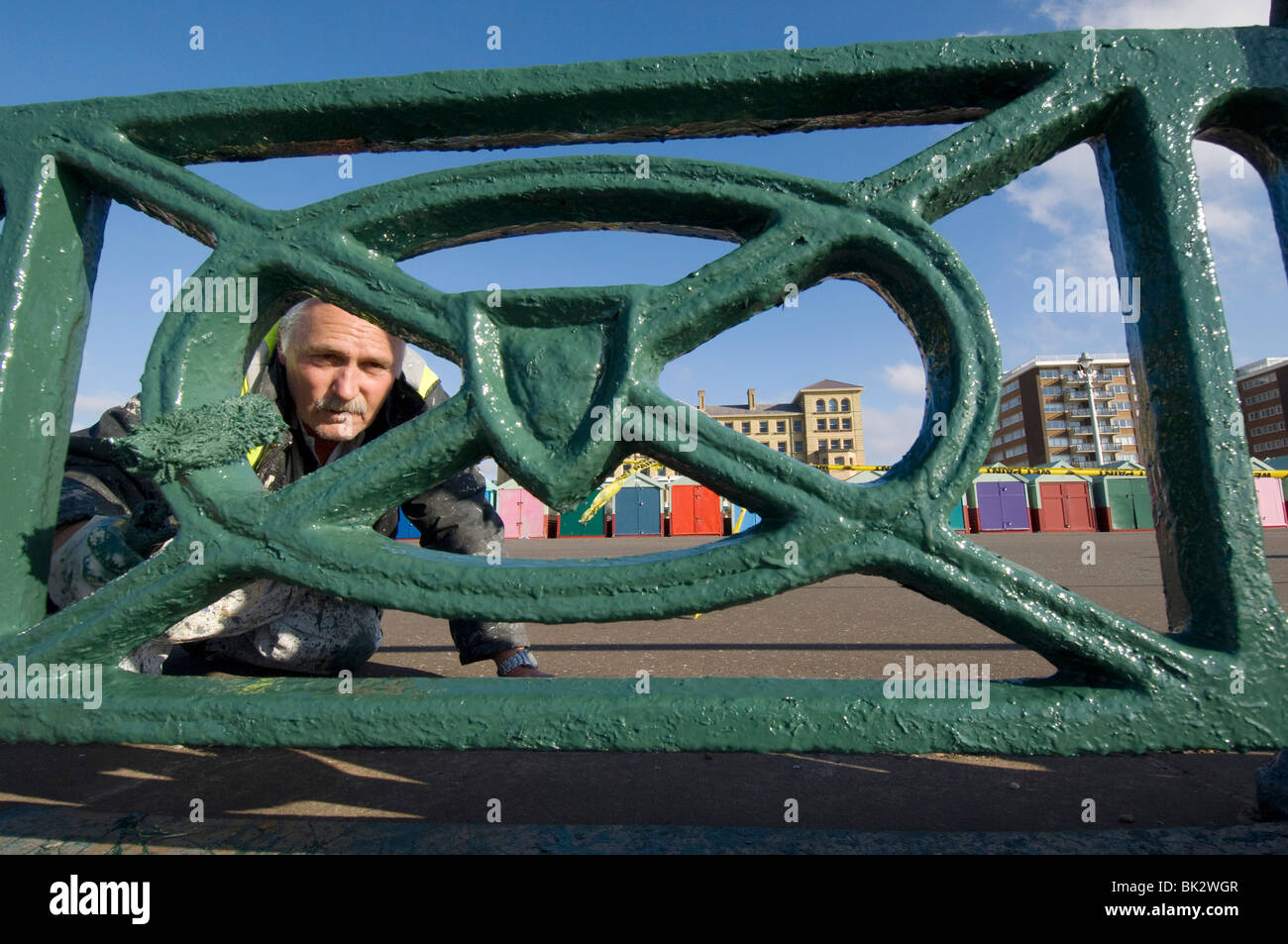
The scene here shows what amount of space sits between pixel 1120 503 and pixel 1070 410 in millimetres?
61915

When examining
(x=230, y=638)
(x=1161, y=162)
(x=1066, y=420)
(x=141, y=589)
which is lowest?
(x=230, y=638)

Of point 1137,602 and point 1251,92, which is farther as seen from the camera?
point 1137,602

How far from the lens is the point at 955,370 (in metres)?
0.94

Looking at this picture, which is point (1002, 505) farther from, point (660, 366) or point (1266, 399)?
point (1266, 399)

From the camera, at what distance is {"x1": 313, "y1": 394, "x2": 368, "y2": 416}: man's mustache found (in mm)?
2084

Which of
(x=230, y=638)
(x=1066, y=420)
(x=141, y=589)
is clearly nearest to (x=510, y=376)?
(x=141, y=589)

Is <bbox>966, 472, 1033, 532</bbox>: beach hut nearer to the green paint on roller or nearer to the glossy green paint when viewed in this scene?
the glossy green paint

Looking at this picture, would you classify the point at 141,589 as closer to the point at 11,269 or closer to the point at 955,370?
the point at 11,269

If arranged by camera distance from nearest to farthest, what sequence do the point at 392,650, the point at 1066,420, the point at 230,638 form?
the point at 230,638, the point at 392,650, the point at 1066,420

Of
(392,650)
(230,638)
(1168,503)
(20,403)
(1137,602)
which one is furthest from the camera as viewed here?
(1137,602)

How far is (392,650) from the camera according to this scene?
11.1 feet

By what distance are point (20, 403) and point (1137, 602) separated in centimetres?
545

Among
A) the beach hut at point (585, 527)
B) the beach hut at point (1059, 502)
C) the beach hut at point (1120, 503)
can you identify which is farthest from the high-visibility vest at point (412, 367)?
the beach hut at point (1120, 503)

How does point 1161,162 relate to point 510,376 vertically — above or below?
above
